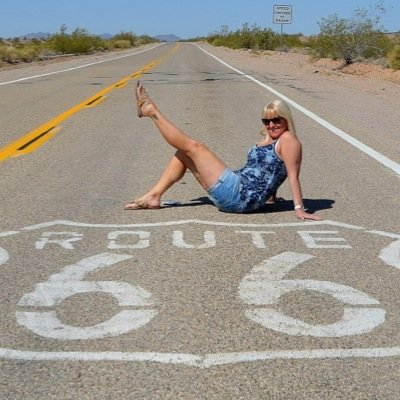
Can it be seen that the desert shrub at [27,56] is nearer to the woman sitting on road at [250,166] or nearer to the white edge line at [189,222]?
the woman sitting on road at [250,166]

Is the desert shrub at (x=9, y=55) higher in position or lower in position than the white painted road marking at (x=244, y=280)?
lower

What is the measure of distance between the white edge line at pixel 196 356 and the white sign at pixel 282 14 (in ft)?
176

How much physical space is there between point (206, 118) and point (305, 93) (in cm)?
649

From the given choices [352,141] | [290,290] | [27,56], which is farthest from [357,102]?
[27,56]

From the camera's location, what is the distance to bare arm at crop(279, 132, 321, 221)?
19.3ft

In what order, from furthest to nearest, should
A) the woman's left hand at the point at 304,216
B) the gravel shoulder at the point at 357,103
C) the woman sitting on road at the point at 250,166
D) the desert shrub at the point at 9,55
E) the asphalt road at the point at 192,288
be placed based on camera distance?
the desert shrub at the point at 9,55 < the gravel shoulder at the point at 357,103 < the woman sitting on road at the point at 250,166 < the woman's left hand at the point at 304,216 < the asphalt road at the point at 192,288

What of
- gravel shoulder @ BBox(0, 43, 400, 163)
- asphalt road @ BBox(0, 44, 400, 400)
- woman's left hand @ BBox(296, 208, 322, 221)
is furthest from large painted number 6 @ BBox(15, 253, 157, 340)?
gravel shoulder @ BBox(0, 43, 400, 163)

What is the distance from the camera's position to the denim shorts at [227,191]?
6000 millimetres

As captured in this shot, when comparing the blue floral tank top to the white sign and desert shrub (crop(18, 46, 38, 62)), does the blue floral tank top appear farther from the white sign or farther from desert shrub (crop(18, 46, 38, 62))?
the white sign

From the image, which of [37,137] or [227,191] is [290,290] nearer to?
[227,191]

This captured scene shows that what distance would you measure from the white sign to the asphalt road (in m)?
48.2

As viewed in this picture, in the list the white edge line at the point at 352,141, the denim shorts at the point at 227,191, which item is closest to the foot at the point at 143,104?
the denim shorts at the point at 227,191

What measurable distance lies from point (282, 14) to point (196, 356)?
178ft

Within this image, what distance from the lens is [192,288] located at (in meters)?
4.25
